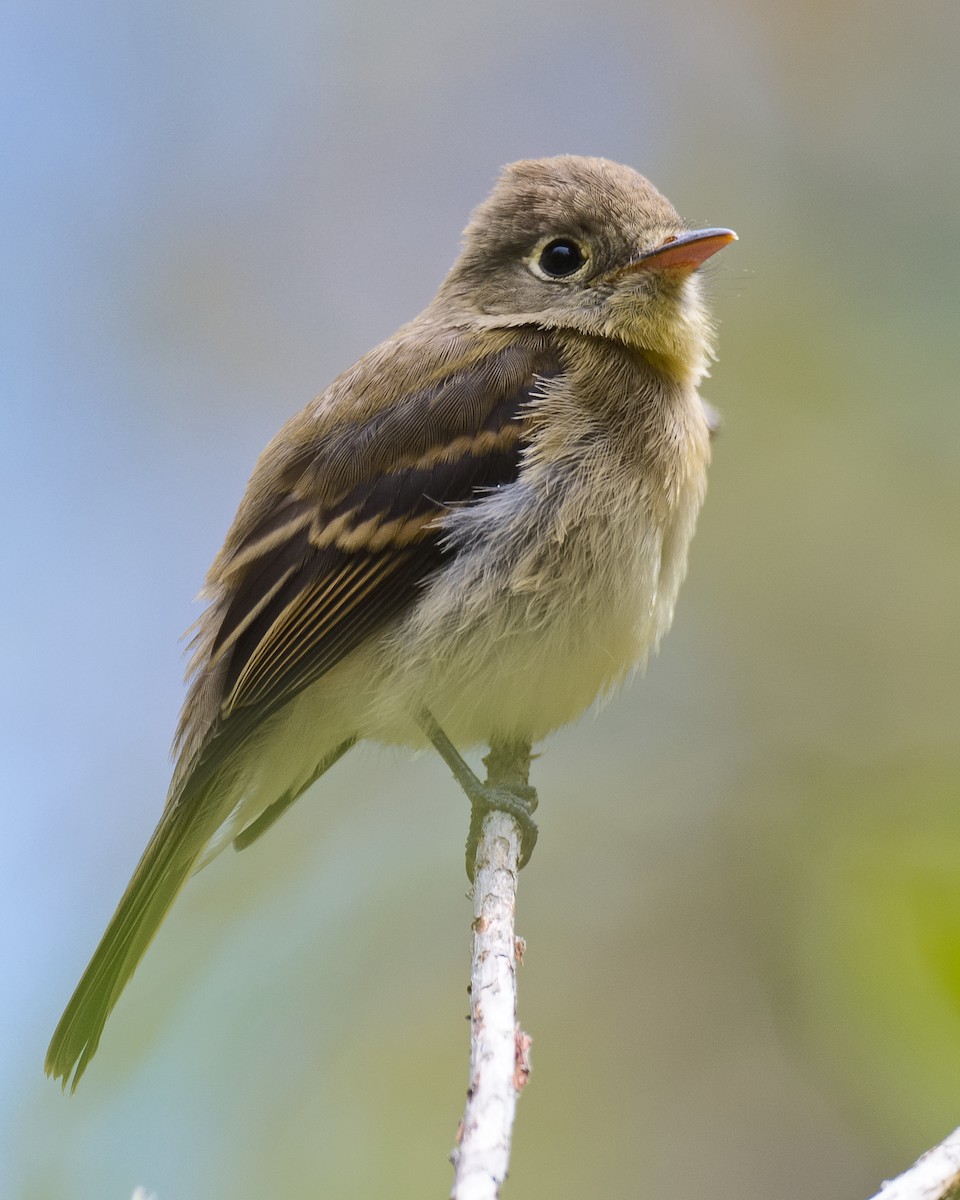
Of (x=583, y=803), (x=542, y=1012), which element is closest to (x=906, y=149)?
(x=583, y=803)

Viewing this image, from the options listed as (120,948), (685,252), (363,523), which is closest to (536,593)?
(363,523)

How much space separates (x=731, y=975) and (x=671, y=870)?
388 mm

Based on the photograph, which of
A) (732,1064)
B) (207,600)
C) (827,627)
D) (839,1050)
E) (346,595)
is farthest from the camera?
(827,627)

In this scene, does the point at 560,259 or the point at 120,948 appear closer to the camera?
the point at 120,948

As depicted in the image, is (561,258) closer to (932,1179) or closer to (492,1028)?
(492,1028)

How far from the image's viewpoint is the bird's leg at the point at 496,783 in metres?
2.96

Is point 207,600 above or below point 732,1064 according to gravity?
above

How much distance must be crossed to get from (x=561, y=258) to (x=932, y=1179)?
2.43 meters

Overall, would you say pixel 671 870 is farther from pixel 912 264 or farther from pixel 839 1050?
pixel 912 264

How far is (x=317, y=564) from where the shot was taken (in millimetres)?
3090

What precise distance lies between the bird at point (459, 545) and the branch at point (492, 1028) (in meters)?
0.27

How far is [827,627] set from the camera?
15.0 ft

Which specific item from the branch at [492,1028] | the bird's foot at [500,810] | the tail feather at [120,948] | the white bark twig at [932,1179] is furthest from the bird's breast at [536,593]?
the white bark twig at [932,1179]

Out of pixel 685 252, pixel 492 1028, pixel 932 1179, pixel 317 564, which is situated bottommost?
pixel 932 1179
